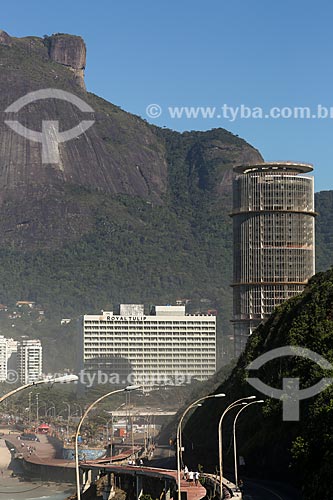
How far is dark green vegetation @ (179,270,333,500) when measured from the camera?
7938cm

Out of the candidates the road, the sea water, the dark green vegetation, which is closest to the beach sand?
the sea water

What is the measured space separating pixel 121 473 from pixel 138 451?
213 ft

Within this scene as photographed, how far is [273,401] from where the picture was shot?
104312mm

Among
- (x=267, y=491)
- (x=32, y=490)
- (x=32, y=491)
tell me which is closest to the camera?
(x=267, y=491)

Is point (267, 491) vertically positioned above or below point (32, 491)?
above

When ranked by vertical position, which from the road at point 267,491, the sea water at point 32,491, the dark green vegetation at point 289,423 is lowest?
the sea water at point 32,491

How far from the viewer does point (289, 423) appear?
3841 inches

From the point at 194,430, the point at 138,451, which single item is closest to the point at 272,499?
the point at 194,430

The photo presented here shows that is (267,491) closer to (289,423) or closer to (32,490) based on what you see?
(289,423)

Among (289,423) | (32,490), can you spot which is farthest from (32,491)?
(289,423)

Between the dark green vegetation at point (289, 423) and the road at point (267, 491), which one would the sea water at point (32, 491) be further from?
the road at point (267, 491)

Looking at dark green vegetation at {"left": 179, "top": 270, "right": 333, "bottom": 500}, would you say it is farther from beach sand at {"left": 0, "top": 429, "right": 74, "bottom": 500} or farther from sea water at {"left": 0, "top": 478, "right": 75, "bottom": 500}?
beach sand at {"left": 0, "top": 429, "right": 74, "bottom": 500}

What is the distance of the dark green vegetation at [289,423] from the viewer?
7938cm

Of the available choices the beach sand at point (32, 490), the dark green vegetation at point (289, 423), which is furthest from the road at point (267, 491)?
the beach sand at point (32, 490)
